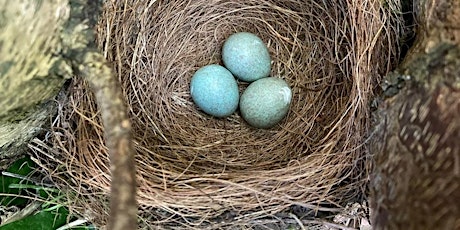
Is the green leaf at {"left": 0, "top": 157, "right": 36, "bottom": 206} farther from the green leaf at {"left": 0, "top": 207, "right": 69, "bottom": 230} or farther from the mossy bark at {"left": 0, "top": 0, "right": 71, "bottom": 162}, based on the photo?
the mossy bark at {"left": 0, "top": 0, "right": 71, "bottom": 162}

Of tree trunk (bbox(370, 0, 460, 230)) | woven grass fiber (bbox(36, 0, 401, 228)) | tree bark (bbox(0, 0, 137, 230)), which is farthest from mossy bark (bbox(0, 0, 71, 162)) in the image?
tree trunk (bbox(370, 0, 460, 230))

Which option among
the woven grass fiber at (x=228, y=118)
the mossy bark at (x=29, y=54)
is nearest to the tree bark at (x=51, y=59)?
the mossy bark at (x=29, y=54)

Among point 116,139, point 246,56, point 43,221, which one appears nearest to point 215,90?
point 246,56

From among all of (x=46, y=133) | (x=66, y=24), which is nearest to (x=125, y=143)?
(x=66, y=24)

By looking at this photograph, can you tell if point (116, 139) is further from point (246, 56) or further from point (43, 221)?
point (246, 56)

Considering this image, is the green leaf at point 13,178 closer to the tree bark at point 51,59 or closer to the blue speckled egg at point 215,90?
the tree bark at point 51,59
